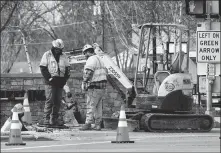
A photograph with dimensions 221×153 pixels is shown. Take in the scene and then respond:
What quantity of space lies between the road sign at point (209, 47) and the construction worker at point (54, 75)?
5208mm

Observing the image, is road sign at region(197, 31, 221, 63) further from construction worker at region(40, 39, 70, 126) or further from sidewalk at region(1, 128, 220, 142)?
construction worker at region(40, 39, 70, 126)

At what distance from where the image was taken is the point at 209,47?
1680 cm

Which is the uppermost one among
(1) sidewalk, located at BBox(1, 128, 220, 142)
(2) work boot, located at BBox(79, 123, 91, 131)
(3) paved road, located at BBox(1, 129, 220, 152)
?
(2) work boot, located at BBox(79, 123, 91, 131)

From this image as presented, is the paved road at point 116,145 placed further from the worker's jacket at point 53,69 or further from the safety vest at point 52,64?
the safety vest at point 52,64

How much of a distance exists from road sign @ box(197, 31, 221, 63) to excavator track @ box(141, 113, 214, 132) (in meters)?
4.68

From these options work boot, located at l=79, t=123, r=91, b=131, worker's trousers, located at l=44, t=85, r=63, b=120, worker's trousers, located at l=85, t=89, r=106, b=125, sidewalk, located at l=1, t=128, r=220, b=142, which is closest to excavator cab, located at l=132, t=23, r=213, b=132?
sidewalk, located at l=1, t=128, r=220, b=142

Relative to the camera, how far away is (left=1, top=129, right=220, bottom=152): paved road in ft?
A: 50.8

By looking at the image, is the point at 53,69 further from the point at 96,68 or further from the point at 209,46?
the point at 209,46

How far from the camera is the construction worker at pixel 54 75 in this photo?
70.6 feet

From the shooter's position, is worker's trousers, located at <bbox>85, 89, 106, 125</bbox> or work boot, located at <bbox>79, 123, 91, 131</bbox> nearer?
work boot, located at <bbox>79, 123, 91, 131</bbox>

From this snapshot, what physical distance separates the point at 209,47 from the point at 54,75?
5625mm

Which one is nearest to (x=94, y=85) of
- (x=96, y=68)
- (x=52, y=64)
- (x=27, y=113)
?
(x=96, y=68)

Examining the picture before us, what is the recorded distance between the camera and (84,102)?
90.4 feet

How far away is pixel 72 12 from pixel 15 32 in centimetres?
366
